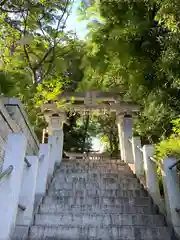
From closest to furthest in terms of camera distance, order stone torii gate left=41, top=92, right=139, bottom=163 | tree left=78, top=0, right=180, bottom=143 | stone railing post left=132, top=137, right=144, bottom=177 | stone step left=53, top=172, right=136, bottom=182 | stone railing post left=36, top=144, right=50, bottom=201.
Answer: tree left=78, top=0, right=180, bottom=143 → stone railing post left=36, top=144, right=50, bottom=201 → stone step left=53, top=172, right=136, bottom=182 → stone railing post left=132, top=137, right=144, bottom=177 → stone torii gate left=41, top=92, right=139, bottom=163

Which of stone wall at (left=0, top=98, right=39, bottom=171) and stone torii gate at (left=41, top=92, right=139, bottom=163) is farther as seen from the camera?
stone torii gate at (left=41, top=92, right=139, bottom=163)

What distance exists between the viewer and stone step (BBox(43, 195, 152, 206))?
4531mm

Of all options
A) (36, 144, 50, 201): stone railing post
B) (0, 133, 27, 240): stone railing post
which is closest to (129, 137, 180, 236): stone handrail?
(36, 144, 50, 201): stone railing post

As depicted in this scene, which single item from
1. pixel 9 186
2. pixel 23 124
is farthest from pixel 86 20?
pixel 9 186

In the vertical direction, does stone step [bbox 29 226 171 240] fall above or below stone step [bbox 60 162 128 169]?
below

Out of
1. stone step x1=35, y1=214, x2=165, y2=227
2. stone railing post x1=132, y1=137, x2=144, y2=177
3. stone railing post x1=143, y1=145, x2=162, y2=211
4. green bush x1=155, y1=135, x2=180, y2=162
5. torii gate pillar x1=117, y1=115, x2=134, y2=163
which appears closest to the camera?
stone step x1=35, y1=214, x2=165, y2=227

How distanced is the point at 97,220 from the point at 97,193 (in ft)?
3.12

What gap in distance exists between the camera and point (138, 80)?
18.5 feet

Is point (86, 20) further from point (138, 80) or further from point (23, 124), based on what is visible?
point (23, 124)

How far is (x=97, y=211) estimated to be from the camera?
4266 millimetres

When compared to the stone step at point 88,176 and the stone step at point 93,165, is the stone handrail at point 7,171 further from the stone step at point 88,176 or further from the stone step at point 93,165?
the stone step at point 93,165

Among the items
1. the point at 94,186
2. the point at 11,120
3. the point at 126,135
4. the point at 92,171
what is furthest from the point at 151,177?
the point at 126,135

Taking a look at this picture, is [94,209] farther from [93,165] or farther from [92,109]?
[92,109]

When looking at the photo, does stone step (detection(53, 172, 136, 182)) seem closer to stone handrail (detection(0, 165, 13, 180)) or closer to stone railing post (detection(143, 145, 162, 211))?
stone railing post (detection(143, 145, 162, 211))
